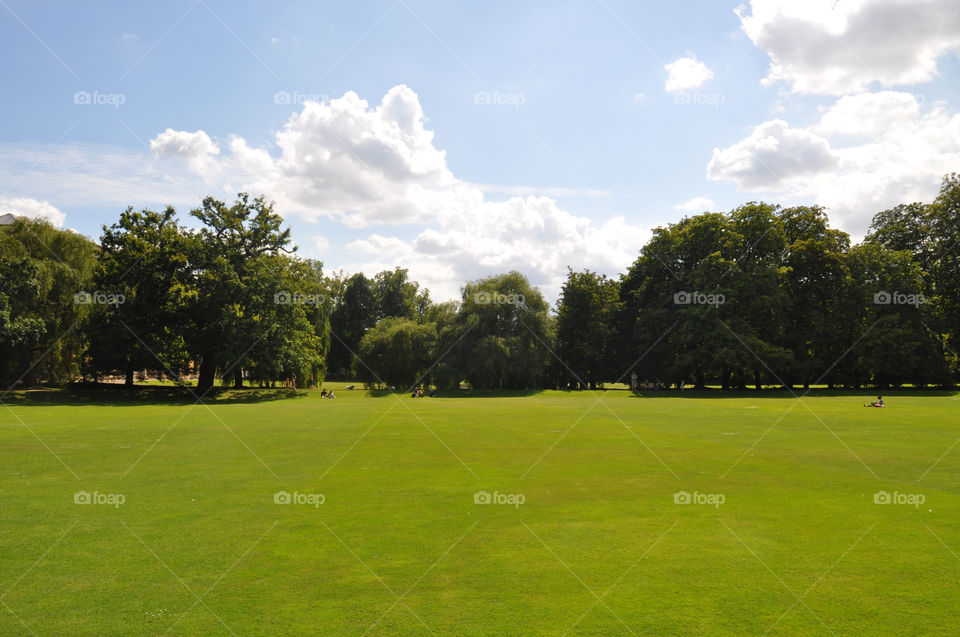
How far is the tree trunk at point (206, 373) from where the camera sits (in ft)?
176

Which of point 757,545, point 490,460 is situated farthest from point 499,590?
Result: point 490,460

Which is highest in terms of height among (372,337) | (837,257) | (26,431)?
(837,257)

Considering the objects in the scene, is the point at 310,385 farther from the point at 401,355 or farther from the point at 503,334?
the point at 503,334

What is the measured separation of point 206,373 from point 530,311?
33.1 metres

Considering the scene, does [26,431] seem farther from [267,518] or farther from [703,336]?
[703,336]

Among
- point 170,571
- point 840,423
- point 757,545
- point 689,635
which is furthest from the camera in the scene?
point 840,423

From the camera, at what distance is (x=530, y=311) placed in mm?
63875

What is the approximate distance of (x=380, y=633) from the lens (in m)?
6.03

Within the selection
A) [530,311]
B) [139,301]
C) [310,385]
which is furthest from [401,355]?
[139,301]

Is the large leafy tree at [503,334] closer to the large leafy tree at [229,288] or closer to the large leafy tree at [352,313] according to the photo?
the large leafy tree at [229,288]

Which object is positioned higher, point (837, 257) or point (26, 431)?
point (837, 257)

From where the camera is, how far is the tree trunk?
53.6m

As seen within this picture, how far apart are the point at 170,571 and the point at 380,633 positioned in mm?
3448

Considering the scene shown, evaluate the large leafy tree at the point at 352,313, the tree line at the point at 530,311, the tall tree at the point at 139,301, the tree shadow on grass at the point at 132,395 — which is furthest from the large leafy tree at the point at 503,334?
the large leafy tree at the point at 352,313
